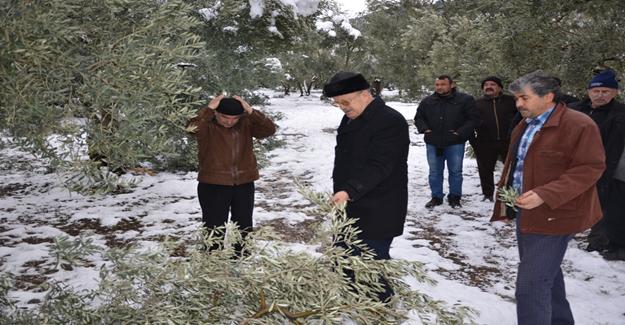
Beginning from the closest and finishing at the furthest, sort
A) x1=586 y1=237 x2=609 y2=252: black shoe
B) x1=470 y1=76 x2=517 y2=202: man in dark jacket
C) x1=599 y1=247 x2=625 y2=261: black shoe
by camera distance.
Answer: x1=599 y1=247 x2=625 y2=261: black shoe
x1=586 y1=237 x2=609 y2=252: black shoe
x1=470 y1=76 x2=517 y2=202: man in dark jacket

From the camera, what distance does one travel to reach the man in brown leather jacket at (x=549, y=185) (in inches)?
116

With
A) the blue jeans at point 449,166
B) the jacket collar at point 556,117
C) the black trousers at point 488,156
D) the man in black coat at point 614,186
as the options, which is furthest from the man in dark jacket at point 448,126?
the jacket collar at point 556,117

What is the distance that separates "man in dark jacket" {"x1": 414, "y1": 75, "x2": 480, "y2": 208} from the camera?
7.38 metres

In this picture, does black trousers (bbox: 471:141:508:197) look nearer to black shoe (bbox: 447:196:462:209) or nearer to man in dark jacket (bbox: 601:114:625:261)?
black shoe (bbox: 447:196:462:209)

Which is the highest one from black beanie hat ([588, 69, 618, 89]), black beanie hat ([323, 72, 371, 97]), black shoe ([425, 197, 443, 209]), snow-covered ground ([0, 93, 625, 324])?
black beanie hat ([588, 69, 618, 89])

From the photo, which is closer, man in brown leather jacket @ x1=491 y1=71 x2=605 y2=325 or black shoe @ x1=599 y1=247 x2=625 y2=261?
man in brown leather jacket @ x1=491 y1=71 x2=605 y2=325

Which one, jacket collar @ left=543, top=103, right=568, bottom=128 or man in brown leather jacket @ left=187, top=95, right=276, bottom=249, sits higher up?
jacket collar @ left=543, top=103, right=568, bottom=128

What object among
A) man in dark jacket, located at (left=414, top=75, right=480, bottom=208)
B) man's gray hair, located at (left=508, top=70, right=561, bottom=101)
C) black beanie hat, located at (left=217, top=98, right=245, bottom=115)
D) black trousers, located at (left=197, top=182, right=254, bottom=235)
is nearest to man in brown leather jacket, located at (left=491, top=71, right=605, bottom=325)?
man's gray hair, located at (left=508, top=70, right=561, bottom=101)

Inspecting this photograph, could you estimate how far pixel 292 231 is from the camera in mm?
6895

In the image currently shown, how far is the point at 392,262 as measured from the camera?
271 centimetres

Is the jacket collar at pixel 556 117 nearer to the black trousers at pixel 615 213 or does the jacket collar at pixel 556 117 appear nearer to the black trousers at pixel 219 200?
the black trousers at pixel 219 200

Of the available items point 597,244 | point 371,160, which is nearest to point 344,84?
point 371,160

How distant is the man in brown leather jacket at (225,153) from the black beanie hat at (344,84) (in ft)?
4.42

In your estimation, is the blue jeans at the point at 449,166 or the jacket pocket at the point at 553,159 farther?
the blue jeans at the point at 449,166
